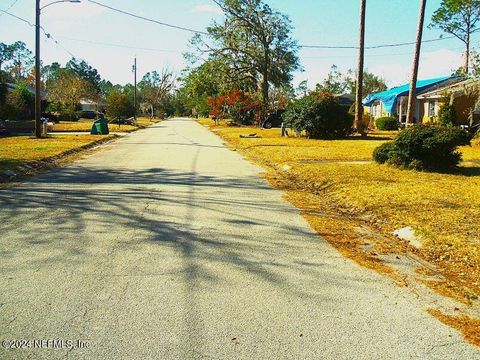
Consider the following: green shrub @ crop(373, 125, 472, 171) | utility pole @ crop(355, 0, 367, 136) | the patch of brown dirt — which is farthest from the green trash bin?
the patch of brown dirt

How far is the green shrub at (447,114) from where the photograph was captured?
30094 mm

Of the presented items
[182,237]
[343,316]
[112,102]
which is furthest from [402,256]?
[112,102]

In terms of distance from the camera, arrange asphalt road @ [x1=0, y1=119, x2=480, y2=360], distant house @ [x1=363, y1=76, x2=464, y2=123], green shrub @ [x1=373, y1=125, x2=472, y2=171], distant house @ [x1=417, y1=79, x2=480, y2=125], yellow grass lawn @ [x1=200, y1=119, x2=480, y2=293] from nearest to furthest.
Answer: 1. asphalt road @ [x1=0, y1=119, x2=480, y2=360]
2. yellow grass lawn @ [x1=200, y1=119, x2=480, y2=293]
3. green shrub @ [x1=373, y1=125, x2=472, y2=171]
4. distant house @ [x1=417, y1=79, x2=480, y2=125]
5. distant house @ [x1=363, y1=76, x2=464, y2=123]

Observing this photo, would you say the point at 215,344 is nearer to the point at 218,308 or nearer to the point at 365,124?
the point at 218,308

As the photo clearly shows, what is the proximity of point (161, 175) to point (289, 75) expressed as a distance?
42.2m

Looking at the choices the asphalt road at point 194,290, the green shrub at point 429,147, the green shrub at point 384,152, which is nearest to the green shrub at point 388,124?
the green shrub at point 384,152

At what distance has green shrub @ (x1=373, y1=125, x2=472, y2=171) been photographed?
483 inches

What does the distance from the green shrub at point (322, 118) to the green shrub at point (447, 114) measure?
23.9ft

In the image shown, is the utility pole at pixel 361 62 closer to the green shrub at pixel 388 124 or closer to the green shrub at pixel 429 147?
the green shrub at pixel 388 124

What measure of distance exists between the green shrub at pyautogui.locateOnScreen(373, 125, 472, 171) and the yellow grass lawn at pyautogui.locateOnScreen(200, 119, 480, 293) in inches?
17.4

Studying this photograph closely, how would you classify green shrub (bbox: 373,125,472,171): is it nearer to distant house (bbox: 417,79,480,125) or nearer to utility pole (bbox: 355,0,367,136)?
distant house (bbox: 417,79,480,125)

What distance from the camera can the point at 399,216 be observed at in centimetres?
752

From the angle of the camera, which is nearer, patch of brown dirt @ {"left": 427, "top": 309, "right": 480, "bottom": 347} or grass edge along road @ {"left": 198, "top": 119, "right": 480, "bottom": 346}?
patch of brown dirt @ {"left": 427, "top": 309, "right": 480, "bottom": 347}

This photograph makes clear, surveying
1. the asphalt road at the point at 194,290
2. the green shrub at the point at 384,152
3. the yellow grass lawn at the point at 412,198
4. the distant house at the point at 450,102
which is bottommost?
the asphalt road at the point at 194,290
